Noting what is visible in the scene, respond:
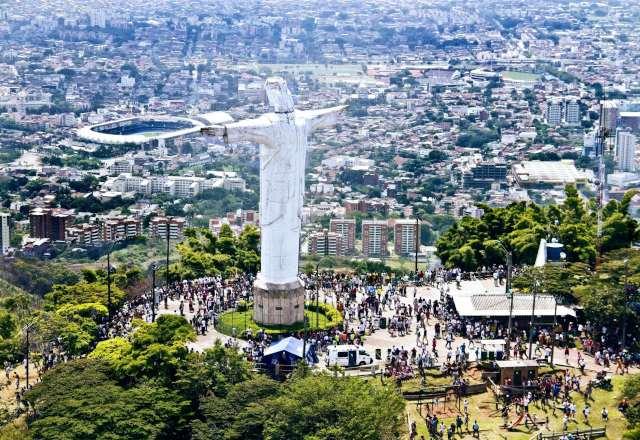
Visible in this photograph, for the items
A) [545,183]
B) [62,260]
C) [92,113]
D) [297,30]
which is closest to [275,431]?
[62,260]

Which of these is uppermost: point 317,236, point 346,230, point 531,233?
point 531,233

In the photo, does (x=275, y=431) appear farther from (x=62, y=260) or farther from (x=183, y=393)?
(x=62, y=260)

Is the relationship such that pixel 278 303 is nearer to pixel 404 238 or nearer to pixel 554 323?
pixel 554 323

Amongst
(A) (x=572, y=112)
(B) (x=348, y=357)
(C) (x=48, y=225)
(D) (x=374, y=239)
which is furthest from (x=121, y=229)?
(A) (x=572, y=112)

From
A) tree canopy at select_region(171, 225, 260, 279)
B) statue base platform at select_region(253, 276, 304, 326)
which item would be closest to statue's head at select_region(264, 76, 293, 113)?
statue base platform at select_region(253, 276, 304, 326)

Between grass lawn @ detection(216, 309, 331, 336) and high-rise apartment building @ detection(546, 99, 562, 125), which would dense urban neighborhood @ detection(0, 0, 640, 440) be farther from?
high-rise apartment building @ detection(546, 99, 562, 125)

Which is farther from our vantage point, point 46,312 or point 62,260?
point 62,260
